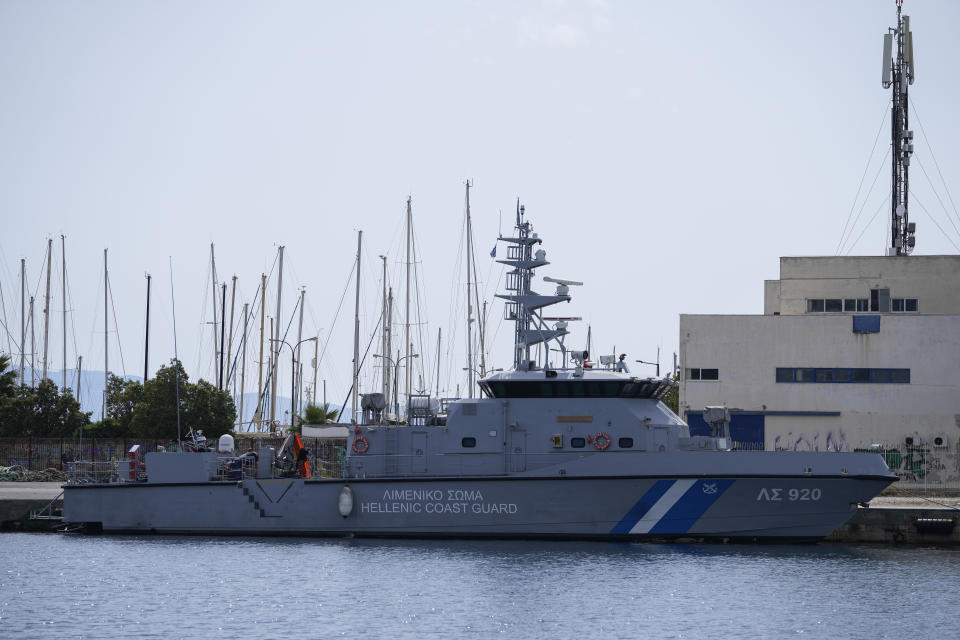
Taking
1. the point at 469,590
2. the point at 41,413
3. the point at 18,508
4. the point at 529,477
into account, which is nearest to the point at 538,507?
the point at 529,477

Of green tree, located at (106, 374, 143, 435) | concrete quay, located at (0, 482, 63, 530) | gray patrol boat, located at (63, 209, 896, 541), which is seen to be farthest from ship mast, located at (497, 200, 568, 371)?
green tree, located at (106, 374, 143, 435)

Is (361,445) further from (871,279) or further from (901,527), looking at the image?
(871,279)

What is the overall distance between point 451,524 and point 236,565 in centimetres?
423

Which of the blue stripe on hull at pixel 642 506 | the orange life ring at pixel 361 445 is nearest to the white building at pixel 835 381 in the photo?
→ the blue stripe on hull at pixel 642 506

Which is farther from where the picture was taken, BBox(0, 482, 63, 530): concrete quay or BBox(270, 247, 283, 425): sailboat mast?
BBox(270, 247, 283, 425): sailboat mast

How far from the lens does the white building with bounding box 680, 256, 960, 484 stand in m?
33.3

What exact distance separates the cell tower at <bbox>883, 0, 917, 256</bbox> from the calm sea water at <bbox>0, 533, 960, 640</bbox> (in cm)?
2028

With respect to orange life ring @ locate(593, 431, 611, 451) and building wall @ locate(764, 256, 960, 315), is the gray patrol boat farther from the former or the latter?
building wall @ locate(764, 256, 960, 315)

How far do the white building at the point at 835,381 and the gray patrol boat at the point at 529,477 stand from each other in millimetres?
11138

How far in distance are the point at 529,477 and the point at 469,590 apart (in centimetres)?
429

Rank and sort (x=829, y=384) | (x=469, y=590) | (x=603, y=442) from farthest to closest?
1. (x=829, y=384)
2. (x=603, y=442)
3. (x=469, y=590)

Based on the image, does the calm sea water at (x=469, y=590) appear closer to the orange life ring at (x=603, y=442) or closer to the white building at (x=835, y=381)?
the orange life ring at (x=603, y=442)

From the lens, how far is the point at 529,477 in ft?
72.7

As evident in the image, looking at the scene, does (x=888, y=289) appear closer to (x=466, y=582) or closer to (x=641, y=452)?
(x=641, y=452)
